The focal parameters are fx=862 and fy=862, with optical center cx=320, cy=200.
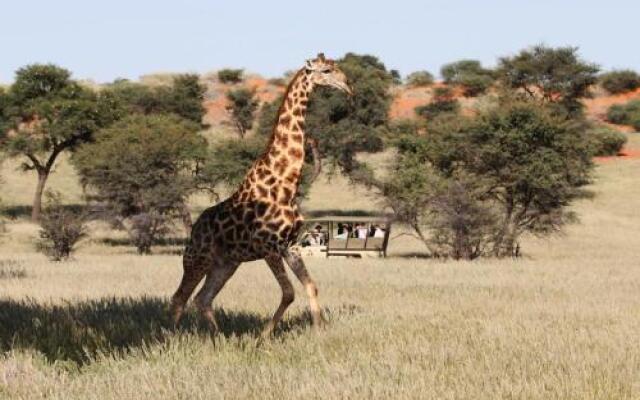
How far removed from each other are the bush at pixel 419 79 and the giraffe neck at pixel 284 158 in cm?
10034

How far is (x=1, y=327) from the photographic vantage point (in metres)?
9.63

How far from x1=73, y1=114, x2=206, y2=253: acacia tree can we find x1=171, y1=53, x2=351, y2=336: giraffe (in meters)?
23.1

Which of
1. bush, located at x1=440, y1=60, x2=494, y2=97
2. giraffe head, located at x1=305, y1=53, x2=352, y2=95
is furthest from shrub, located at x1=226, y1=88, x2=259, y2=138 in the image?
giraffe head, located at x1=305, y1=53, x2=352, y2=95

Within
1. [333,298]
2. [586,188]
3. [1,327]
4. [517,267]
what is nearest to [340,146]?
[586,188]

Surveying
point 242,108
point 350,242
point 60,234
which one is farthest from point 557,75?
point 60,234

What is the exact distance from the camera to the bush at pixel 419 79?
109 metres

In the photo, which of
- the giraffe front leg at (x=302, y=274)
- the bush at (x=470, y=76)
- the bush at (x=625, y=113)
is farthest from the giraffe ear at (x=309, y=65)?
the bush at (x=470, y=76)

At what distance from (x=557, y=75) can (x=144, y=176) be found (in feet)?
140

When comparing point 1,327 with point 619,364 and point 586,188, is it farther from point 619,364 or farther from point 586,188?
point 586,188

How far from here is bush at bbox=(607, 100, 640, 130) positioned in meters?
83.1

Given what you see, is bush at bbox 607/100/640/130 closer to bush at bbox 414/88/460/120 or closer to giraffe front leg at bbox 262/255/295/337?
bush at bbox 414/88/460/120

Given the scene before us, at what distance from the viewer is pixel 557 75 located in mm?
68812

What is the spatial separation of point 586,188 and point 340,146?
54.1 ft

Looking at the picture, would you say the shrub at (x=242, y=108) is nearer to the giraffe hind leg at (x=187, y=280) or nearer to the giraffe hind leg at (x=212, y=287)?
the giraffe hind leg at (x=187, y=280)
